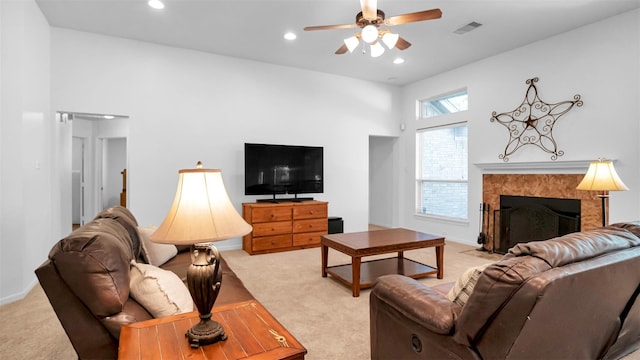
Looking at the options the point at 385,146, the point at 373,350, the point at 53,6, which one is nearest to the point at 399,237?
the point at 373,350

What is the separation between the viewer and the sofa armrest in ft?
4.80

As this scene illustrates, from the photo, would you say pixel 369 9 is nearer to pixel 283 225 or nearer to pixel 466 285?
pixel 466 285

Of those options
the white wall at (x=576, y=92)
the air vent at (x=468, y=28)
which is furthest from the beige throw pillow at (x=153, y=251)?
the white wall at (x=576, y=92)

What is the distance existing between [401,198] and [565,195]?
308cm

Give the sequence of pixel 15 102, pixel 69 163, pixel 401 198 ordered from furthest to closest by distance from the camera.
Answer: pixel 401 198, pixel 69 163, pixel 15 102

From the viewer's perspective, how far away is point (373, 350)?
1943 mm

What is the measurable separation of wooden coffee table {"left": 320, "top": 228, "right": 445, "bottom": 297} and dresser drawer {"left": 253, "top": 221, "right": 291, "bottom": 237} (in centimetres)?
142

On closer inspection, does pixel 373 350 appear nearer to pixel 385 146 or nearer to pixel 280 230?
pixel 280 230

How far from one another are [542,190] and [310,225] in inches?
132

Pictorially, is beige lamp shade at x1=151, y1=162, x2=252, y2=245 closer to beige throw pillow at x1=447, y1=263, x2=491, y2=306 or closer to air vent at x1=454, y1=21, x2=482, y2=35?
beige throw pillow at x1=447, y1=263, x2=491, y2=306

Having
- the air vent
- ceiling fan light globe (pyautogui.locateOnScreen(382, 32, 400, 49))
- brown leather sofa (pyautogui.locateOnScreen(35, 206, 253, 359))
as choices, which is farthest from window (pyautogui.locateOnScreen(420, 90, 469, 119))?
brown leather sofa (pyautogui.locateOnScreen(35, 206, 253, 359))

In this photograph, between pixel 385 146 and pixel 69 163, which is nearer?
pixel 69 163

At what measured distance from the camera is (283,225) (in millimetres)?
5059

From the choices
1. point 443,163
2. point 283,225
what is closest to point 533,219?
point 443,163
